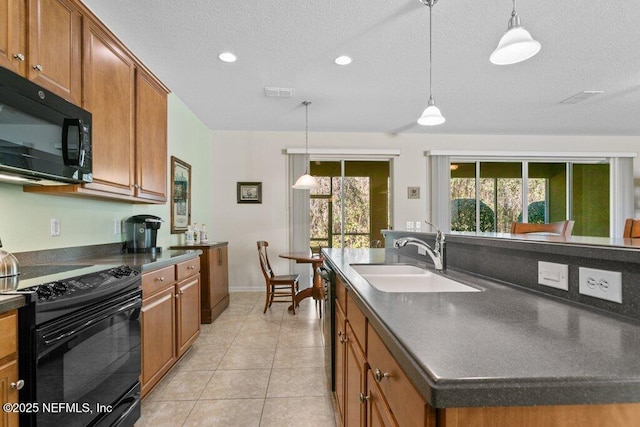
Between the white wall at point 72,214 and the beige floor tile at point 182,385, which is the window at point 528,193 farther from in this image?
the beige floor tile at point 182,385

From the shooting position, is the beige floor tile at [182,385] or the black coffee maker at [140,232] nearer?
the beige floor tile at [182,385]

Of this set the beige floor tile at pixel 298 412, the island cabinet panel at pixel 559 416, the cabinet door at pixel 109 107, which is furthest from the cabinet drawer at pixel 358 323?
the cabinet door at pixel 109 107

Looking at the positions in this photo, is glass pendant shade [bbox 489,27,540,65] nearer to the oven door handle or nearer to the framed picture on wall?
the oven door handle

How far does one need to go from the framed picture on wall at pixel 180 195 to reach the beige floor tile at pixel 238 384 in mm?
1940

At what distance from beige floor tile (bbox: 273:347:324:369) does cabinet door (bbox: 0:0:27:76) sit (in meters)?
2.39

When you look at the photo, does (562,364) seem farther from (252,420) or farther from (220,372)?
(220,372)

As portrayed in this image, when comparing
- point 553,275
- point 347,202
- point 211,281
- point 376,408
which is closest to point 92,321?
point 376,408

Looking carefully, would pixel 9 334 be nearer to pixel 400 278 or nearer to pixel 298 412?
pixel 298 412

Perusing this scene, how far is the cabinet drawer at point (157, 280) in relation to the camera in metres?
1.97

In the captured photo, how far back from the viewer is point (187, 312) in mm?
2629

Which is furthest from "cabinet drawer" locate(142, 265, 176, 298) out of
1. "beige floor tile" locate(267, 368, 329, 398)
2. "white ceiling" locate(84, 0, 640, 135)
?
"white ceiling" locate(84, 0, 640, 135)

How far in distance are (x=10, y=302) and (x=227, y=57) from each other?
2367mm

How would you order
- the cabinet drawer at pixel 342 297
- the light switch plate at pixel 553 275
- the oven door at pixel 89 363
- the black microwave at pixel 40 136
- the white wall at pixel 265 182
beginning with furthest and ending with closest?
the white wall at pixel 265 182 < the cabinet drawer at pixel 342 297 < the black microwave at pixel 40 136 < the oven door at pixel 89 363 < the light switch plate at pixel 553 275

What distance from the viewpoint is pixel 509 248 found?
127 cm
